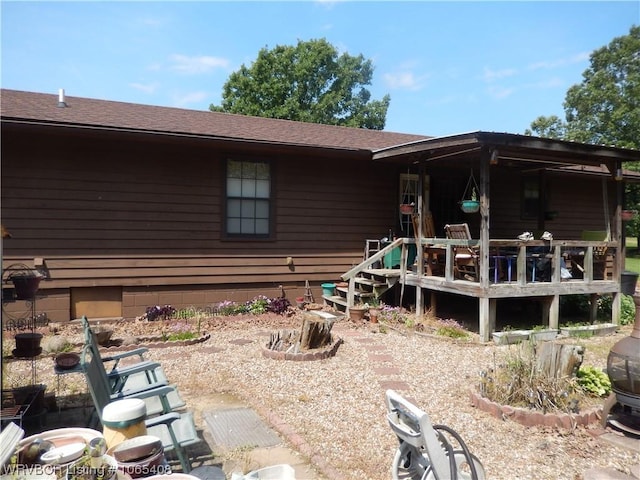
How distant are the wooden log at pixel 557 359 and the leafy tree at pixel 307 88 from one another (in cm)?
2798

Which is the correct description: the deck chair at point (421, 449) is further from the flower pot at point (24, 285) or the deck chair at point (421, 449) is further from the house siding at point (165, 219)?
the house siding at point (165, 219)

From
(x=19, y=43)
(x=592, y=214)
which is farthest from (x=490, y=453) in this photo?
(x=592, y=214)

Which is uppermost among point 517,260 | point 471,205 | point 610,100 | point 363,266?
point 610,100

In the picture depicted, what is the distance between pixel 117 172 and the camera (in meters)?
8.14

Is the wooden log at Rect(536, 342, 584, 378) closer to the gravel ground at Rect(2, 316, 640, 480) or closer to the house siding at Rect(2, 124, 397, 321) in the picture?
the gravel ground at Rect(2, 316, 640, 480)

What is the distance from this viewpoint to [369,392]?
4805 millimetres

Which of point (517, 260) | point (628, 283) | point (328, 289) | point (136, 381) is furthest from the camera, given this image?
point (628, 283)

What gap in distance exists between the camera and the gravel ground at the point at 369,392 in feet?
11.3

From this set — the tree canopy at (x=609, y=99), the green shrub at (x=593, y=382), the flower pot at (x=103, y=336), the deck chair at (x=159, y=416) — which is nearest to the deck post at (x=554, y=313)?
the green shrub at (x=593, y=382)

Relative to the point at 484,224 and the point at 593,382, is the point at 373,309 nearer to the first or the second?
the point at 484,224

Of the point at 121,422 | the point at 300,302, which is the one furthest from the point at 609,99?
the point at 121,422

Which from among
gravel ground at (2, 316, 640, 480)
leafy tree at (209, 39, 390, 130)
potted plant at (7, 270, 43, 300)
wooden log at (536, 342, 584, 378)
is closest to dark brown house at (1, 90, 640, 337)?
gravel ground at (2, 316, 640, 480)

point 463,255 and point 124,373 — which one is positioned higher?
point 463,255

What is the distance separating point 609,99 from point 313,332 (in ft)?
115
